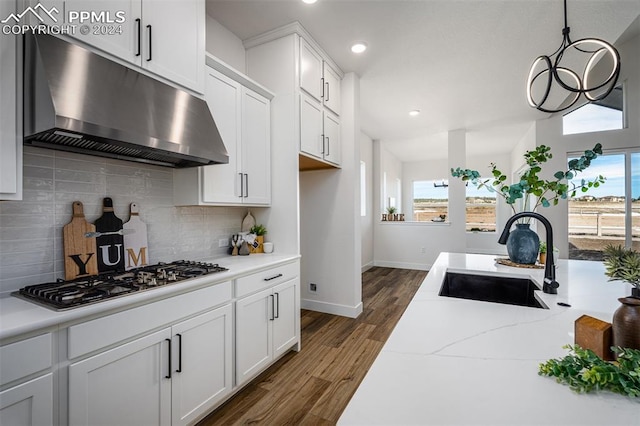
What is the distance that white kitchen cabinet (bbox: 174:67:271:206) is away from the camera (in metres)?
2.03

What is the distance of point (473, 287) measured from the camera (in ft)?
5.63

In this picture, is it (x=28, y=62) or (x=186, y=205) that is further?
(x=186, y=205)

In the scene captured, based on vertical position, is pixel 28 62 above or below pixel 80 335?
above

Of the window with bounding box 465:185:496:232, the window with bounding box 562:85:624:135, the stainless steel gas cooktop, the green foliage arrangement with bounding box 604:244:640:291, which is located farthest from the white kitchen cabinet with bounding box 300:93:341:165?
the window with bounding box 465:185:496:232

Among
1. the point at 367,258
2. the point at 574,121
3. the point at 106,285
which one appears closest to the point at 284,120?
the point at 106,285

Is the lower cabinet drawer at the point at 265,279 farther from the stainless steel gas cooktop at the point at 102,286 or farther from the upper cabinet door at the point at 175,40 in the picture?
the upper cabinet door at the point at 175,40

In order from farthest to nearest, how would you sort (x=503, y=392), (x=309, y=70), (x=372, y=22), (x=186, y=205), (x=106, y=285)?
(x=309, y=70) < (x=372, y=22) < (x=186, y=205) < (x=106, y=285) < (x=503, y=392)

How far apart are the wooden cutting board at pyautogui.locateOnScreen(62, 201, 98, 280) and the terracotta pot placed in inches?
84.2

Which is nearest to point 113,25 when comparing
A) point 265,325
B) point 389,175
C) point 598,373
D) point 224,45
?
point 224,45

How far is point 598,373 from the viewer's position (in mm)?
571

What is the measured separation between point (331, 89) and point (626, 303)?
2.98 meters

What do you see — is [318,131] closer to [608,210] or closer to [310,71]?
[310,71]

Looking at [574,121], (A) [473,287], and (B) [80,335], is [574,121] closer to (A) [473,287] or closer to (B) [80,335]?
(A) [473,287]

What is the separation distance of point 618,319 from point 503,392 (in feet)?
1.14
